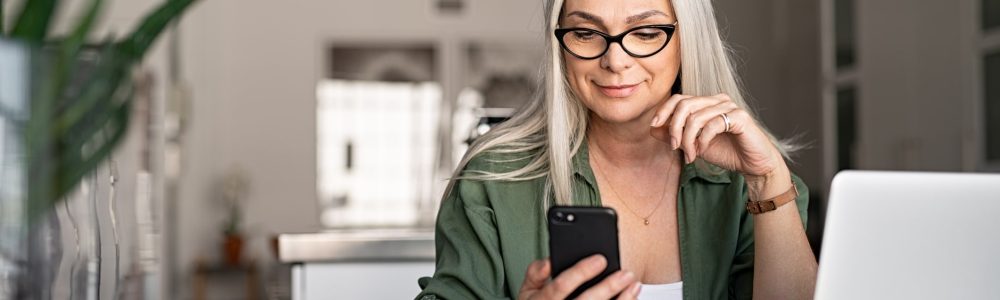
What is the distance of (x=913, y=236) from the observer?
85 cm

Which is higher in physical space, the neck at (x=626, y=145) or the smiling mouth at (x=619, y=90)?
the smiling mouth at (x=619, y=90)

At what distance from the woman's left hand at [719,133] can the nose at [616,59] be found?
16cm

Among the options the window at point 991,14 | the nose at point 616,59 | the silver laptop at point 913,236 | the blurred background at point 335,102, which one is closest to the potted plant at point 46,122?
the silver laptop at point 913,236

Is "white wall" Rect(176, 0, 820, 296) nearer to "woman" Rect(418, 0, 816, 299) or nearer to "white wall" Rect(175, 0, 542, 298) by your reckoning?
"white wall" Rect(175, 0, 542, 298)

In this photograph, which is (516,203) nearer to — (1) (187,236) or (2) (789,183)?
(2) (789,183)

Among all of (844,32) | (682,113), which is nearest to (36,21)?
(682,113)

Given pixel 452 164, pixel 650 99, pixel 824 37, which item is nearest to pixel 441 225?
pixel 650 99

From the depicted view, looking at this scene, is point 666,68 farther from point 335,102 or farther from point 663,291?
point 335,102

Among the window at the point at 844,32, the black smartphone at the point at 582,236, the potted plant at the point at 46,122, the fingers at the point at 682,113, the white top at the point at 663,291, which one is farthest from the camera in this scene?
the window at the point at 844,32

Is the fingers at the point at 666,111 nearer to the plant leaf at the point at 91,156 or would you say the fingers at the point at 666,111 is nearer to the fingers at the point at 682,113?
the fingers at the point at 682,113

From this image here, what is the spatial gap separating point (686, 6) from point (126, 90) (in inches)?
32.2

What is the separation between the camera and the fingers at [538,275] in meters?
1.08

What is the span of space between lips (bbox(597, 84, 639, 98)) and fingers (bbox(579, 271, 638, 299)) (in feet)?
1.35

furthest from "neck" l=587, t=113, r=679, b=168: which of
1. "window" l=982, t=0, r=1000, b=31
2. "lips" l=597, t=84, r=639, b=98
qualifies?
"window" l=982, t=0, r=1000, b=31
